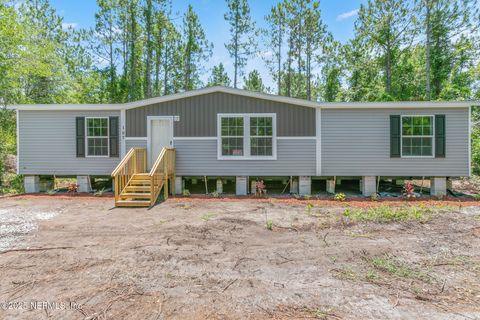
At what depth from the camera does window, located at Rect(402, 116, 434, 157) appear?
26.7ft

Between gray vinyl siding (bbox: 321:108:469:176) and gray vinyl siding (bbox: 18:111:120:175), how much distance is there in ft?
24.6

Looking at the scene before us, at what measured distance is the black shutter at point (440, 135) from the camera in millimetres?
8000

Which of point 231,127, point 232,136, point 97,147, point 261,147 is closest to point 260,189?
point 261,147

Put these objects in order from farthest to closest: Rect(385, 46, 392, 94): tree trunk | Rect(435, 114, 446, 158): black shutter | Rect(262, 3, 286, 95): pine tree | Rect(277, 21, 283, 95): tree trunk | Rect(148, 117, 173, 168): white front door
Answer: Rect(277, 21, 283, 95): tree trunk < Rect(262, 3, 286, 95): pine tree < Rect(385, 46, 392, 94): tree trunk < Rect(148, 117, 173, 168): white front door < Rect(435, 114, 446, 158): black shutter

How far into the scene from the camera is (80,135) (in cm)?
883

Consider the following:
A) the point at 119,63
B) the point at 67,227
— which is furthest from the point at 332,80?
the point at 67,227

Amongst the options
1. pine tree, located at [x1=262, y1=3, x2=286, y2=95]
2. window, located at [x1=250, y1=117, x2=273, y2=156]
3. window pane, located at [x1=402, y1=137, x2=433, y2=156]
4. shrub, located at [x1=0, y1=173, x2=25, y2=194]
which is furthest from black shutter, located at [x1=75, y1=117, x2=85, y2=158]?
pine tree, located at [x1=262, y1=3, x2=286, y2=95]

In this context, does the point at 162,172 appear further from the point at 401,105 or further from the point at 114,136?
the point at 401,105

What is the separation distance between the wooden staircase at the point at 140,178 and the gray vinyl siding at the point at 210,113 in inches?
38.1

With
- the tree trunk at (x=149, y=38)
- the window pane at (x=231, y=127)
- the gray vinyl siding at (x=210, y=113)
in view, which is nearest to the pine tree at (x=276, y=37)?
the tree trunk at (x=149, y=38)

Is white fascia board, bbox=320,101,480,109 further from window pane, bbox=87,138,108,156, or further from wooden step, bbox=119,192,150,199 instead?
window pane, bbox=87,138,108,156

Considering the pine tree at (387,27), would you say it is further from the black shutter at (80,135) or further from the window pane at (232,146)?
the black shutter at (80,135)

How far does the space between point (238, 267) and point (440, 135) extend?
828 centimetres

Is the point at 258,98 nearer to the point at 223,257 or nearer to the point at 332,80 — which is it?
the point at 223,257
